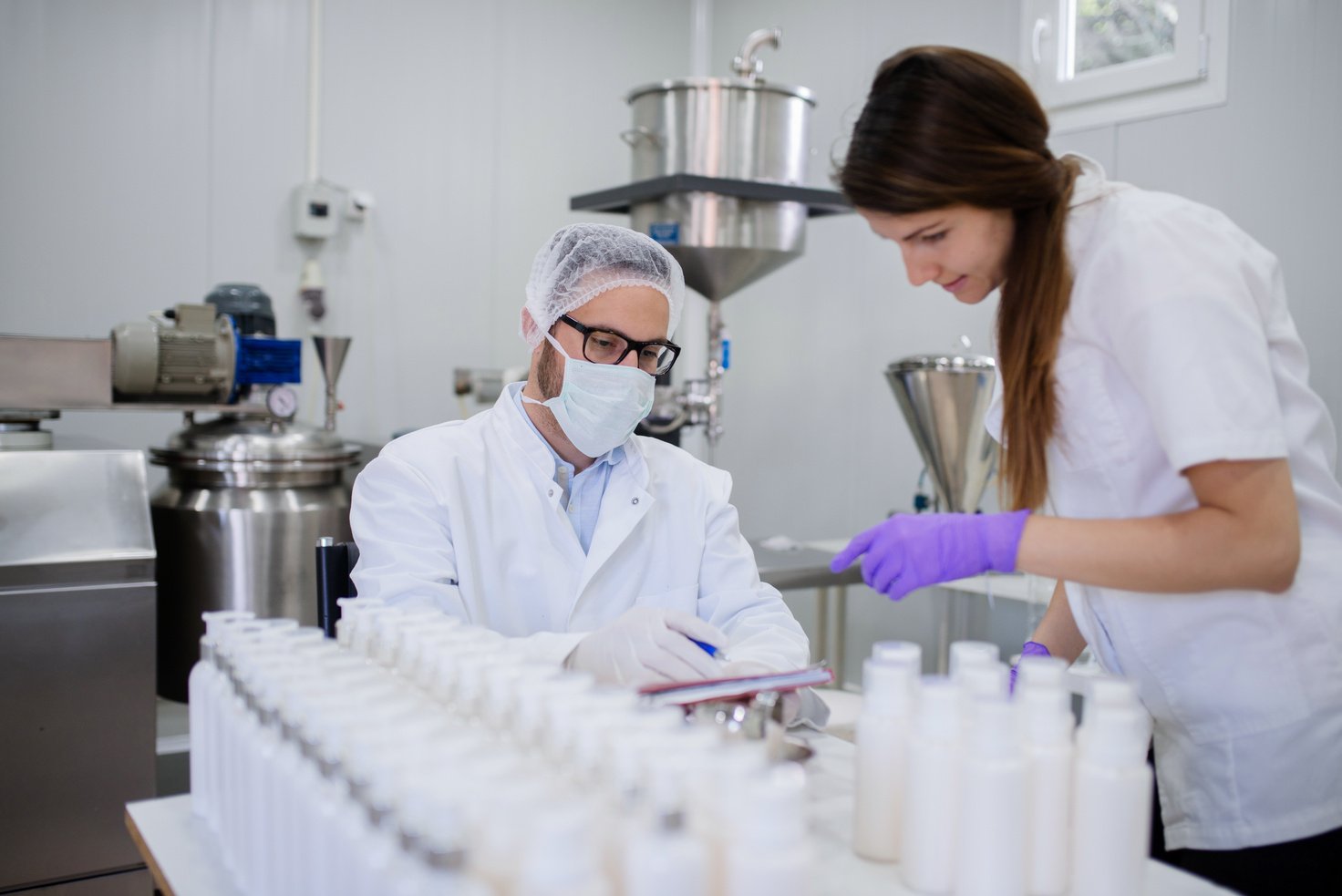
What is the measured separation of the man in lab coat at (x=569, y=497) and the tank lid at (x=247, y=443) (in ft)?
3.10

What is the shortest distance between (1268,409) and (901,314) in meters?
2.62

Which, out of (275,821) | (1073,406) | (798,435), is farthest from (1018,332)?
(798,435)

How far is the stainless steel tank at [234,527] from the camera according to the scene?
2.40 meters

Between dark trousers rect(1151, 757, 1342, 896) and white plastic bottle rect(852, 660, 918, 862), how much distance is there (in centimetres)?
40

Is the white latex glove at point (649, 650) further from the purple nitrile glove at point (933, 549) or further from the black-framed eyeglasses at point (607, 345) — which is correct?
the black-framed eyeglasses at point (607, 345)

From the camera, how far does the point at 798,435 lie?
3.93 meters

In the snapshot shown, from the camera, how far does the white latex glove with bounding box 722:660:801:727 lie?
109 centimetres

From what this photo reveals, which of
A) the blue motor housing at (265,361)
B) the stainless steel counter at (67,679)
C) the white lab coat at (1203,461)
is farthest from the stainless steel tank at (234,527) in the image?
the white lab coat at (1203,461)

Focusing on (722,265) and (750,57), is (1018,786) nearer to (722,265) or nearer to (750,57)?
(722,265)

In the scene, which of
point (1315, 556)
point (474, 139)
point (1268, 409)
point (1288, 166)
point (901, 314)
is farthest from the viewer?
point (474, 139)

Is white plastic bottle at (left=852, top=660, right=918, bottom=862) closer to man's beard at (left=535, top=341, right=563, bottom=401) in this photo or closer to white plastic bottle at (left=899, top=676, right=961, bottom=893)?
white plastic bottle at (left=899, top=676, right=961, bottom=893)

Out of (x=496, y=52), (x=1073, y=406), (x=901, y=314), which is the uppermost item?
(x=496, y=52)

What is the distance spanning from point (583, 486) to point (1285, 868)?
104 cm

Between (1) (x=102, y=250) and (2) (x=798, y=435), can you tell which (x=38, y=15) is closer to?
(1) (x=102, y=250)
